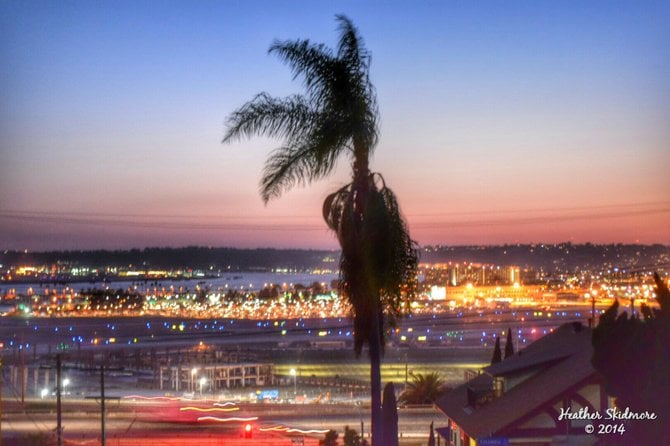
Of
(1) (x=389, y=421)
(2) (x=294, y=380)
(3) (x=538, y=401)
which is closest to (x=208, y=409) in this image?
(2) (x=294, y=380)

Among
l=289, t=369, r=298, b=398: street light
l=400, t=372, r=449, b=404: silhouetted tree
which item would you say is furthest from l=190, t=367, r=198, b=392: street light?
l=400, t=372, r=449, b=404: silhouetted tree

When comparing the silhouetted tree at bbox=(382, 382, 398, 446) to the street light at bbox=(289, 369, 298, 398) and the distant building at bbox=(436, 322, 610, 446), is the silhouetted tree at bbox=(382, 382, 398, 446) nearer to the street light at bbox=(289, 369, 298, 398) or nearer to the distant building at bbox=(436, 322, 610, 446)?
the distant building at bbox=(436, 322, 610, 446)

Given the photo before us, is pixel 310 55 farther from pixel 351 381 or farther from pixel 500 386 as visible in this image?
pixel 351 381

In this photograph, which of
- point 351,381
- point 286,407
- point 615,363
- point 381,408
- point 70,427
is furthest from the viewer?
point 351,381

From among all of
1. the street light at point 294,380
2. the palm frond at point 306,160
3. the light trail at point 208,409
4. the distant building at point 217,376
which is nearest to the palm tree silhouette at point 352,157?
the palm frond at point 306,160

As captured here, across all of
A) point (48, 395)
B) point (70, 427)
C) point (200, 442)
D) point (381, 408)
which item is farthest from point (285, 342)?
point (381, 408)

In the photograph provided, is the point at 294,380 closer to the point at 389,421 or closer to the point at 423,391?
the point at 423,391
